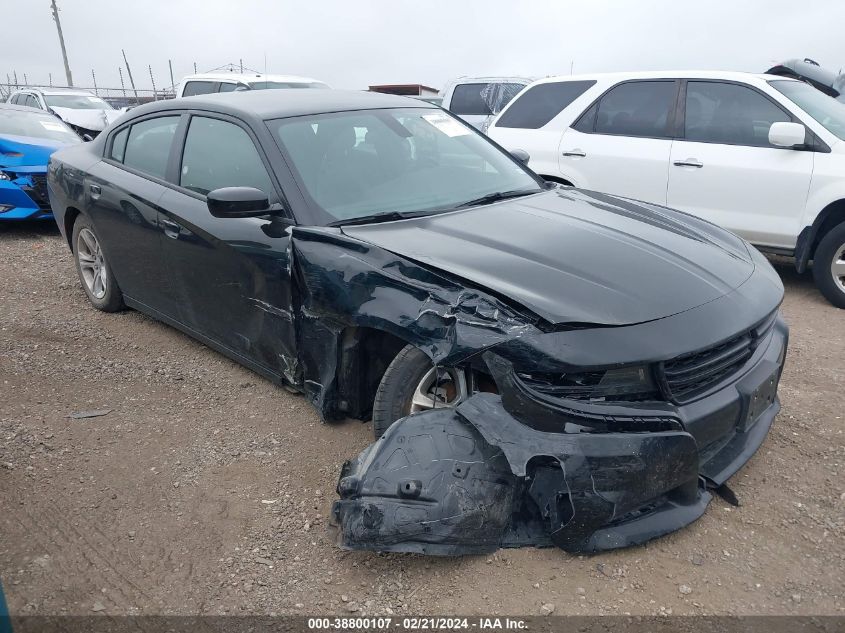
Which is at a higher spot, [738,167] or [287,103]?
[287,103]

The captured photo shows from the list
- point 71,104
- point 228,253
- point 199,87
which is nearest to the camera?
point 228,253

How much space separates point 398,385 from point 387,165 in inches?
49.1

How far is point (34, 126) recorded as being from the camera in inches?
332

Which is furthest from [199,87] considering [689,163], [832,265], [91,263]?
[832,265]

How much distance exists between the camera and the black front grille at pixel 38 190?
7.36m

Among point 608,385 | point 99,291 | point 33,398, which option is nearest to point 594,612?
point 608,385

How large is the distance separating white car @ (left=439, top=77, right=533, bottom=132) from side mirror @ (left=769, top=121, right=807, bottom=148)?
7299mm

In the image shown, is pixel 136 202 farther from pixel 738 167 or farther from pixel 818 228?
pixel 818 228

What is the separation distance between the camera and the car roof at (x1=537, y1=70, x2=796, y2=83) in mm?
5730

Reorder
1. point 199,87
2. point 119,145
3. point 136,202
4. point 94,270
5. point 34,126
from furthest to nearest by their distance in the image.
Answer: point 199,87 < point 34,126 < point 94,270 < point 119,145 < point 136,202

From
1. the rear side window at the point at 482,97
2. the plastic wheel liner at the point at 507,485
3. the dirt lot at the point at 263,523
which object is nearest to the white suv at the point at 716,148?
the dirt lot at the point at 263,523

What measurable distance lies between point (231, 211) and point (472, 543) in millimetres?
1794

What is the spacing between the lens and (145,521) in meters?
2.76

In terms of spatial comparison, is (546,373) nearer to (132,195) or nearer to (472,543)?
(472,543)
